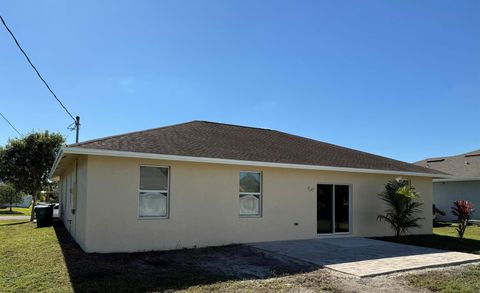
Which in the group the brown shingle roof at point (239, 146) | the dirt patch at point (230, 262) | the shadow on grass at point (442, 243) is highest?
the brown shingle roof at point (239, 146)

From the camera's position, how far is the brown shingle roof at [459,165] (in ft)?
86.2

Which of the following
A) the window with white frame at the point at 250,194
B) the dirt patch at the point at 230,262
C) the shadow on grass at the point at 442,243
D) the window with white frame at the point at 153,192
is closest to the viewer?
the dirt patch at the point at 230,262

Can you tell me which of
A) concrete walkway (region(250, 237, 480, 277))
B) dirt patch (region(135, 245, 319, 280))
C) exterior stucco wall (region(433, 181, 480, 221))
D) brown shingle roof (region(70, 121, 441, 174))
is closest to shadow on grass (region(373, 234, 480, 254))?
concrete walkway (region(250, 237, 480, 277))

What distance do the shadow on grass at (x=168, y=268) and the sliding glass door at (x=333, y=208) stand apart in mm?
4359

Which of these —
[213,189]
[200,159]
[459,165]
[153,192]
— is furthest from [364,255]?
[459,165]

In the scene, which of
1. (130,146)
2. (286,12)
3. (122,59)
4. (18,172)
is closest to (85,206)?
(130,146)

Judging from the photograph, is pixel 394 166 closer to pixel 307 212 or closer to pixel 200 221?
pixel 307 212

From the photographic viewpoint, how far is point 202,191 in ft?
40.3

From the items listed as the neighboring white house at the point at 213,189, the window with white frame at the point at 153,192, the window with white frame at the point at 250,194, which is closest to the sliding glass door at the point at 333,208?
the neighboring white house at the point at 213,189

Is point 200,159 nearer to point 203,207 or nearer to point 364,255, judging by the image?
point 203,207

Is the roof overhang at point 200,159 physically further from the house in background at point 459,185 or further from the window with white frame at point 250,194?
the house in background at point 459,185

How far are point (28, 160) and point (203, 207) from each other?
1766 centimetres

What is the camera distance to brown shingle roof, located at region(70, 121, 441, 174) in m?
11.7

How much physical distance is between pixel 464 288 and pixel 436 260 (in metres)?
2.72
